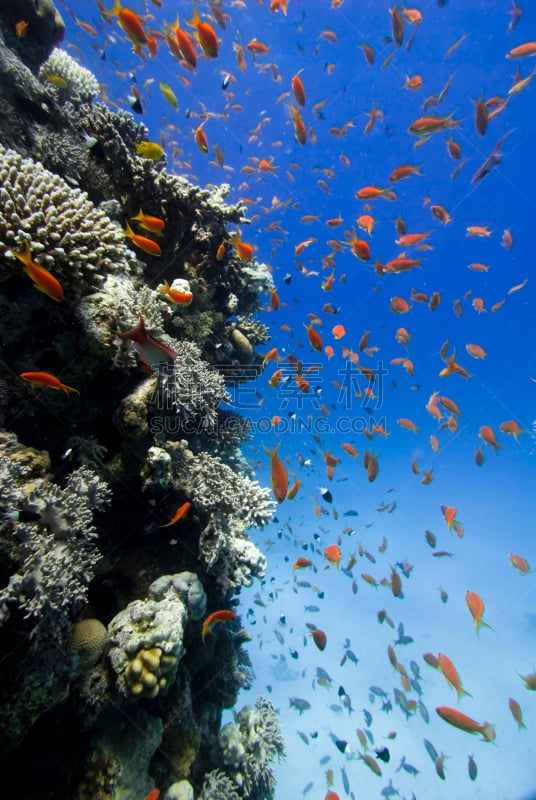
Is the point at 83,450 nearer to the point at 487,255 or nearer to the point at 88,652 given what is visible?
the point at 88,652

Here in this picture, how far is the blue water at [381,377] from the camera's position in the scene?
12.0 m

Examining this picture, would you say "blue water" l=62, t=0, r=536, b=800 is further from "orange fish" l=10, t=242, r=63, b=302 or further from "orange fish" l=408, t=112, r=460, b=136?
"orange fish" l=10, t=242, r=63, b=302

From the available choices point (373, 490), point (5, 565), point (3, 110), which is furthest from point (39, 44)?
point (373, 490)

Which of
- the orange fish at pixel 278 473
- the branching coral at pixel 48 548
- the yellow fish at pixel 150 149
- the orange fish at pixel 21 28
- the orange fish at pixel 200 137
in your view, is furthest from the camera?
the orange fish at pixel 21 28

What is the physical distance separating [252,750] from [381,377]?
11.5 m

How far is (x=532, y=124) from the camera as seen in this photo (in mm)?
36875

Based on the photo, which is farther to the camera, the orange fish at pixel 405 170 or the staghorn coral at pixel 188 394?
the orange fish at pixel 405 170

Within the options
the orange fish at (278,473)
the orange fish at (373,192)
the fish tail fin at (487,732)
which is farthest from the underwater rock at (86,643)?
the orange fish at (373,192)

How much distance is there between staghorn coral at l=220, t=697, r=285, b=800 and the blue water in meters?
3.85

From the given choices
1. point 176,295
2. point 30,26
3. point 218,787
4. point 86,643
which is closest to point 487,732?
point 218,787

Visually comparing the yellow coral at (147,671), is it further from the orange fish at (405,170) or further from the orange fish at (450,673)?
the orange fish at (405,170)

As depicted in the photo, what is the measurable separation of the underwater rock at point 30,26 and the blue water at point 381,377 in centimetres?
346

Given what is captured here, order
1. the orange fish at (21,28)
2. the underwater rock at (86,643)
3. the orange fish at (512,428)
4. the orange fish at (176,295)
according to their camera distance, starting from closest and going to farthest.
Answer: the underwater rock at (86,643), the orange fish at (176,295), the orange fish at (21,28), the orange fish at (512,428)

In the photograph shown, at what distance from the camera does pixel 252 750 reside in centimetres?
481
